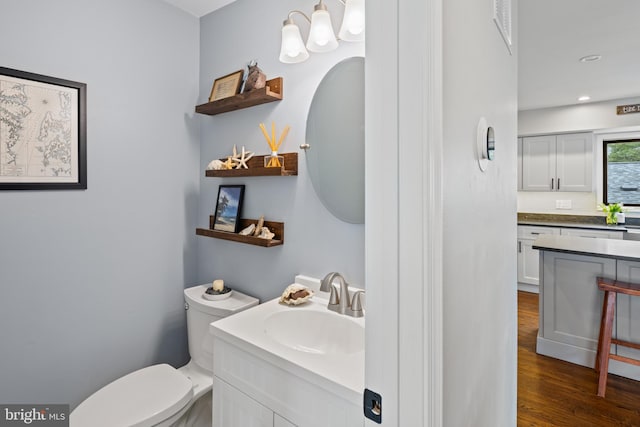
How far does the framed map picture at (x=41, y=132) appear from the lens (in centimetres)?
→ 148

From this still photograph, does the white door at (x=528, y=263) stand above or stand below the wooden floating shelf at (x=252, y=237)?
below

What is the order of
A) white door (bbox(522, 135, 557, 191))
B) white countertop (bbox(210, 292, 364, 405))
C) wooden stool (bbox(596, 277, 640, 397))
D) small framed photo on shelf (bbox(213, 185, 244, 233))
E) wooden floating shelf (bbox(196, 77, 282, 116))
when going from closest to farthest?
1. white countertop (bbox(210, 292, 364, 405))
2. wooden floating shelf (bbox(196, 77, 282, 116))
3. small framed photo on shelf (bbox(213, 185, 244, 233))
4. wooden stool (bbox(596, 277, 640, 397))
5. white door (bbox(522, 135, 557, 191))

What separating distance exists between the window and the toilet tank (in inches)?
198

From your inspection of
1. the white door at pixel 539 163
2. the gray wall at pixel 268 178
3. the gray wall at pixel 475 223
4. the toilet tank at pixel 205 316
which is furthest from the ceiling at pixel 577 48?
the toilet tank at pixel 205 316

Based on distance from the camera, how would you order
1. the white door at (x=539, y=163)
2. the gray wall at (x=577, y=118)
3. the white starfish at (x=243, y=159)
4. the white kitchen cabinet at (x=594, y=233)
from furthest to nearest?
the white door at (x=539, y=163) < the gray wall at (x=577, y=118) < the white kitchen cabinet at (x=594, y=233) < the white starfish at (x=243, y=159)

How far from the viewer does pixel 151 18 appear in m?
1.93

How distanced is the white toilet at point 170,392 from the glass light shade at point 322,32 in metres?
1.29

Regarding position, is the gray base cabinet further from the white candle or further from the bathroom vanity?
the white candle

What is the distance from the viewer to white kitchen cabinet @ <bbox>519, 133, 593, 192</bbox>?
4.43m

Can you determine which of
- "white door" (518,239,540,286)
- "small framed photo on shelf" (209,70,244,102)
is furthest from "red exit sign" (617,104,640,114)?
"small framed photo on shelf" (209,70,244,102)

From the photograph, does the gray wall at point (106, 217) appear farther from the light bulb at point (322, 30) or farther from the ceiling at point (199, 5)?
the light bulb at point (322, 30)

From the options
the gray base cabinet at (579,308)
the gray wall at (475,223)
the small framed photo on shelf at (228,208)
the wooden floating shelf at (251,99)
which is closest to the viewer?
the gray wall at (475,223)

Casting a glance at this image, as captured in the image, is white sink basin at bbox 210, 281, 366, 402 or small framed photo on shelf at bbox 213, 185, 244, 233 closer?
white sink basin at bbox 210, 281, 366, 402

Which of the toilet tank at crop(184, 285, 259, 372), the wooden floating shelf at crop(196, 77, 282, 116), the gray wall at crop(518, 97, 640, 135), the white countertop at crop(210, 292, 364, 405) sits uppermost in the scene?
the gray wall at crop(518, 97, 640, 135)
